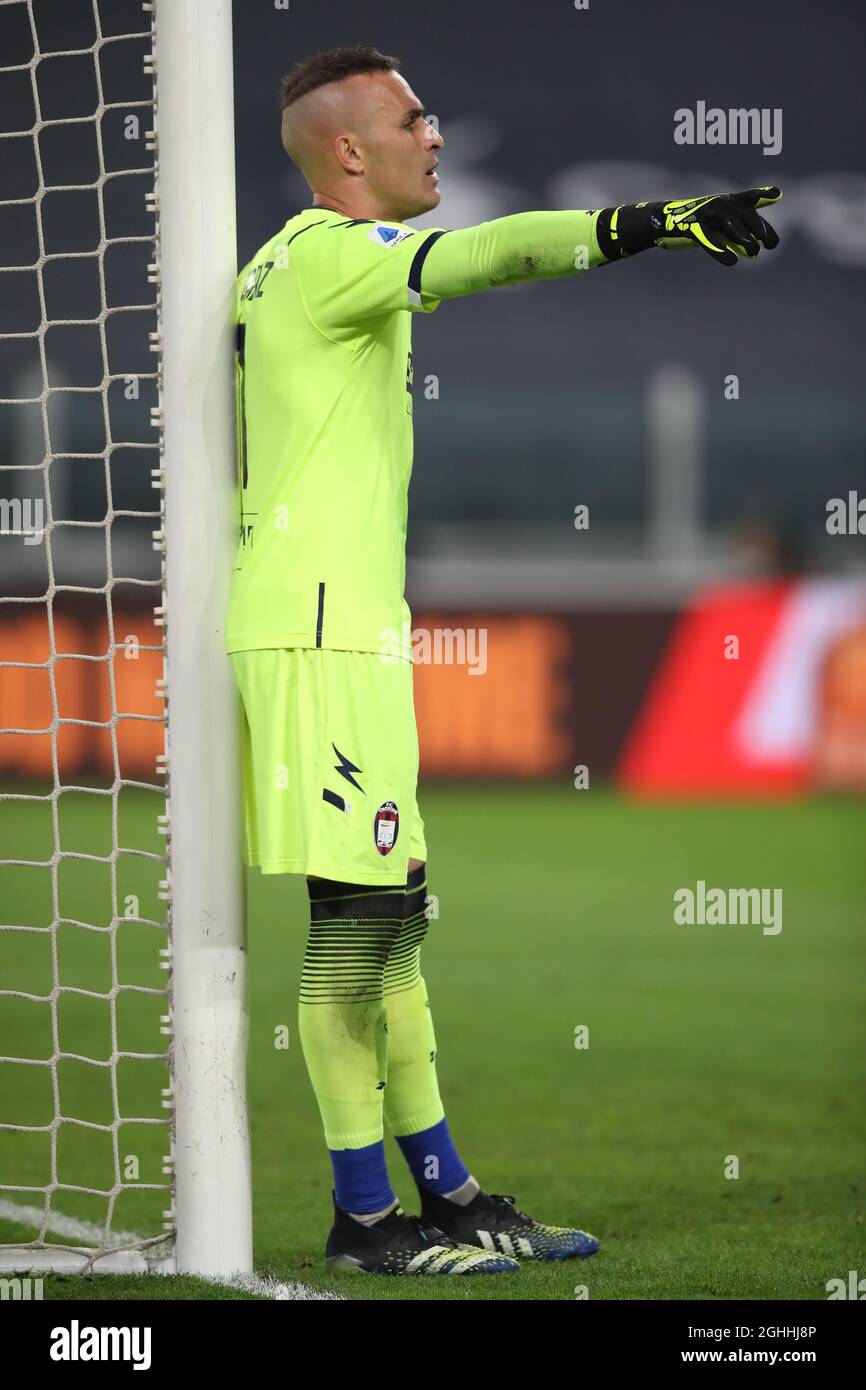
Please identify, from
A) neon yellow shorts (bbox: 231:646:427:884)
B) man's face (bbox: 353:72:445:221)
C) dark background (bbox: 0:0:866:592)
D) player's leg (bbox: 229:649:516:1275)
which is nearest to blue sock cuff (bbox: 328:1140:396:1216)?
player's leg (bbox: 229:649:516:1275)

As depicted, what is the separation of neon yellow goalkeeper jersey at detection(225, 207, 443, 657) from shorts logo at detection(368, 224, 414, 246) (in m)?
0.03

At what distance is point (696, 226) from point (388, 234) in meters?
0.48

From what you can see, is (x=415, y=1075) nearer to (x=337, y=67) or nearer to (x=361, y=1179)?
(x=361, y=1179)

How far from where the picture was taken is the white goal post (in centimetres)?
271

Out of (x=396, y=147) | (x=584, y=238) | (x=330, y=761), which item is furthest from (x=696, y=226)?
(x=330, y=761)

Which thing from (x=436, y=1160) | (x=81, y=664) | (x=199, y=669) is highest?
(x=81, y=664)

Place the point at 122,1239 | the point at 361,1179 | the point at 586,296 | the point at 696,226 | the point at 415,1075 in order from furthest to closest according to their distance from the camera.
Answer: the point at 586,296 < the point at 122,1239 < the point at 415,1075 < the point at 361,1179 < the point at 696,226

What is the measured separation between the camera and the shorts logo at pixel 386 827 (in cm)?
262

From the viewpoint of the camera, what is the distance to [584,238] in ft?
7.77

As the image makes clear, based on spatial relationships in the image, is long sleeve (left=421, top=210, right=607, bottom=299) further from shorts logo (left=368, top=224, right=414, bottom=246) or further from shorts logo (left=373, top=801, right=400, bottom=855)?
shorts logo (left=373, top=801, right=400, bottom=855)

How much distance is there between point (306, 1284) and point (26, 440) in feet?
34.1

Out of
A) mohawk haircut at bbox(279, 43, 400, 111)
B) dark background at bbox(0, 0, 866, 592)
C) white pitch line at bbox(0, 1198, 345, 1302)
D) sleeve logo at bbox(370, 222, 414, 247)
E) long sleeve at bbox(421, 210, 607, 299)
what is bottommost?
white pitch line at bbox(0, 1198, 345, 1302)

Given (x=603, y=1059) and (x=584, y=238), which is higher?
(x=584, y=238)

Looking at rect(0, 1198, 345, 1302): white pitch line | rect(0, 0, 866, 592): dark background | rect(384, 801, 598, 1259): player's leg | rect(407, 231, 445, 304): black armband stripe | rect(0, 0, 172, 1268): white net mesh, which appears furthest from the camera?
rect(0, 0, 866, 592): dark background
